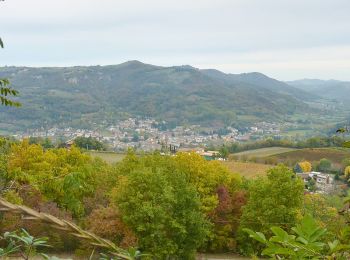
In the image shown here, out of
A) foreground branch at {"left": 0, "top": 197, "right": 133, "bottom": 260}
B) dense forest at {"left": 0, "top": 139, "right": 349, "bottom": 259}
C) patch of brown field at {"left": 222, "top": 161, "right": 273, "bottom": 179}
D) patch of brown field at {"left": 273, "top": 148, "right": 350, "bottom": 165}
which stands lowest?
patch of brown field at {"left": 273, "top": 148, "right": 350, "bottom": 165}

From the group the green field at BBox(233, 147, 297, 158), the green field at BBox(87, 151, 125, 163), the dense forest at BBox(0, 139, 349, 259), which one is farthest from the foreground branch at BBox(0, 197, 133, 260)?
the green field at BBox(233, 147, 297, 158)

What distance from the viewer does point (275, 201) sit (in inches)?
1011

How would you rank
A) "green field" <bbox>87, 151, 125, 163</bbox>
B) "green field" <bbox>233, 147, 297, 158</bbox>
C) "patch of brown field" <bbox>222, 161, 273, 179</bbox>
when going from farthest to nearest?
1. "green field" <bbox>233, 147, 297, 158</bbox>
2. "green field" <bbox>87, 151, 125, 163</bbox>
3. "patch of brown field" <bbox>222, 161, 273, 179</bbox>

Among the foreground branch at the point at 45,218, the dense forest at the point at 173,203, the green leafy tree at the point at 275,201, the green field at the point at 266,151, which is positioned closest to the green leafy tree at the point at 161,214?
the dense forest at the point at 173,203

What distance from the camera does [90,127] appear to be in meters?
155

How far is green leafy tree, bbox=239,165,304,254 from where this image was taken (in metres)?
25.0

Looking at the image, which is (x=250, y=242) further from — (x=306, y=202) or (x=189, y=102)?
(x=189, y=102)

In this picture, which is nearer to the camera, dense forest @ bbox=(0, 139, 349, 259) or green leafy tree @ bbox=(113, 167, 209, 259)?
green leafy tree @ bbox=(113, 167, 209, 259)

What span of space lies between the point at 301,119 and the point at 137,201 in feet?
528

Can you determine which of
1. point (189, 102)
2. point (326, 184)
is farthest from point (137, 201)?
point (189, 102)

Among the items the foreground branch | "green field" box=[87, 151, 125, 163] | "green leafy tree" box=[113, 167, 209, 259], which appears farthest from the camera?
"green field" box=[87, 151, 125, 163]

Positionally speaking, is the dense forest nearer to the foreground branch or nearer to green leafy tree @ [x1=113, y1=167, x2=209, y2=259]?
green leafy tree @ [x1=113, y1=167, x2=209, y2=259]

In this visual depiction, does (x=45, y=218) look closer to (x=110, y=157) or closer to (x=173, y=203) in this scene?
(x=173, y=203)

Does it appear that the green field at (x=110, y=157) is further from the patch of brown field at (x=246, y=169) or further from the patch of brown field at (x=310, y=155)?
the patch of brown field at (x=310, y=155)
